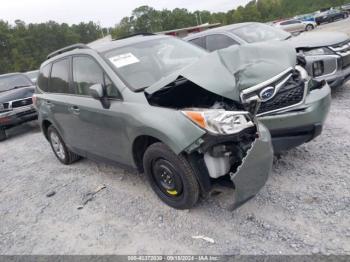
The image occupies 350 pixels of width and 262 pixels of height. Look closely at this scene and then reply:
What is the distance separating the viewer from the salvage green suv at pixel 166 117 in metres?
3.01


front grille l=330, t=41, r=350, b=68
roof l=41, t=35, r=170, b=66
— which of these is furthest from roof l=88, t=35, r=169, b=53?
front grille l=330, t=41, r=350, b=68

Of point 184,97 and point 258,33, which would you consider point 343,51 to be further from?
point 184,97

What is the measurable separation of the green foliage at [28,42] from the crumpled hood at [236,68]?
207ft

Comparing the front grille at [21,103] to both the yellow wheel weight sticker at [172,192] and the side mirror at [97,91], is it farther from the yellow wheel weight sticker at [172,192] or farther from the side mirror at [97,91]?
the yellow wheel weight sticker at [172,192]

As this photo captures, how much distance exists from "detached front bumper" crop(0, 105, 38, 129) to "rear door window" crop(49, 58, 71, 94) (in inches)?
152

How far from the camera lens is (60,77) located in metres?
4.92

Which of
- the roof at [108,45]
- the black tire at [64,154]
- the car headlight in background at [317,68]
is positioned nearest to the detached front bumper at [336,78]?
the car headlight in background at [317,68]

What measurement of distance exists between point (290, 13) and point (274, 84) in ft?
295

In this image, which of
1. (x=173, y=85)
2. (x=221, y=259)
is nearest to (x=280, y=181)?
(x=221, y=259)

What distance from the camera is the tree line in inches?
2520

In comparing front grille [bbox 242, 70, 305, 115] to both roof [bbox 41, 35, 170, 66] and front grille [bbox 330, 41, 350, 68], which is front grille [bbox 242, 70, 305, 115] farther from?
front grille [bbox 330, 41, 350, 68]

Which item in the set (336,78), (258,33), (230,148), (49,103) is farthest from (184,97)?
(258,33)

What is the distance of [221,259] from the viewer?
278 cm

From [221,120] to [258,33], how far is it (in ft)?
15.8
